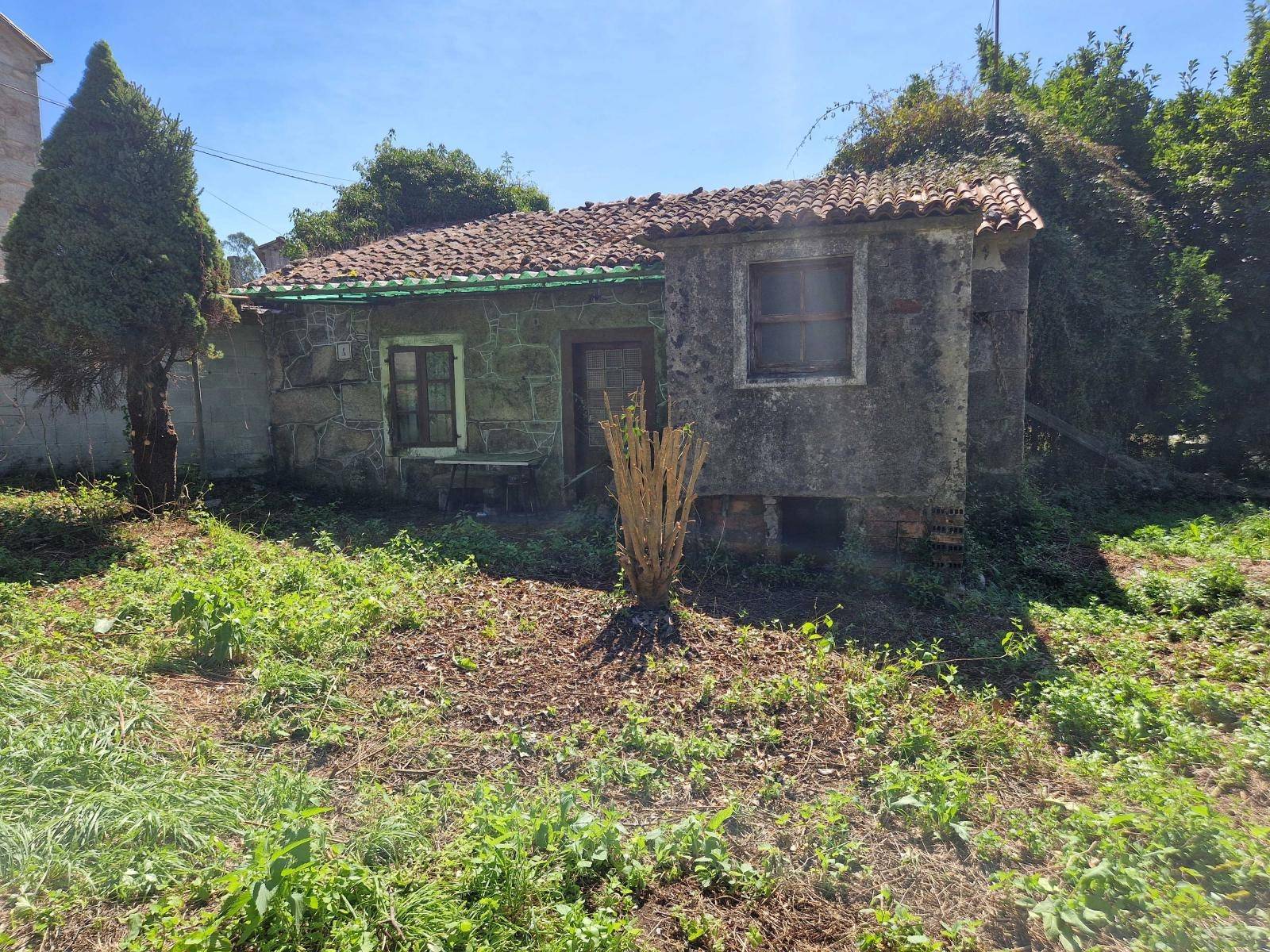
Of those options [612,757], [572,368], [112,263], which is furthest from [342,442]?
[612,757]

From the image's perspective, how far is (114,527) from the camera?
22.3ft

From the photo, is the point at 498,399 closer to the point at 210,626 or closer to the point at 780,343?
the point at 780,343

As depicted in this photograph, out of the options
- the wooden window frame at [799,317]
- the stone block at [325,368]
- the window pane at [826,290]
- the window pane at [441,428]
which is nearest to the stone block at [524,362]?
the window pane at [441,428]

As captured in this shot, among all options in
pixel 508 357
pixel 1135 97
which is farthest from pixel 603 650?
pixel 1135 97

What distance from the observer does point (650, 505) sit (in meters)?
5.41

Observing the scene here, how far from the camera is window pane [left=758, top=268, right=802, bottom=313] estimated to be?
673 centimetres

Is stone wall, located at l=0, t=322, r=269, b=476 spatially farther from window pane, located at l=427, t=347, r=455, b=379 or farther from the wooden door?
the wooden door

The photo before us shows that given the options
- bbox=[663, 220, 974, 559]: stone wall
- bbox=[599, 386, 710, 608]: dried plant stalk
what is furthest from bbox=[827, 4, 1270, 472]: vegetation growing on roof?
bbox=[599, 386, 710, 608]: dried plant stalk

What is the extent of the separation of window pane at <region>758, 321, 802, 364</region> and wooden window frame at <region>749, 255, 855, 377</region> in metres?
0.02

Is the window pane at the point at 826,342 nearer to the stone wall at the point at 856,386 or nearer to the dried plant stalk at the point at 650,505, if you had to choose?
the stone wall at the point at 856,386

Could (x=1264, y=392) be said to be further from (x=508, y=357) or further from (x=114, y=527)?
(x=114, y=527)

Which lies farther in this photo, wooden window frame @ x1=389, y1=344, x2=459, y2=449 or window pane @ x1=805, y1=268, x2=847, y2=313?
wooden window frame @ x1=389, y1=344, x2=459, y2=449

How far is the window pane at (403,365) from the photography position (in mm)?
9523

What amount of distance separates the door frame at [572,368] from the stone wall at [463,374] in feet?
0.21
